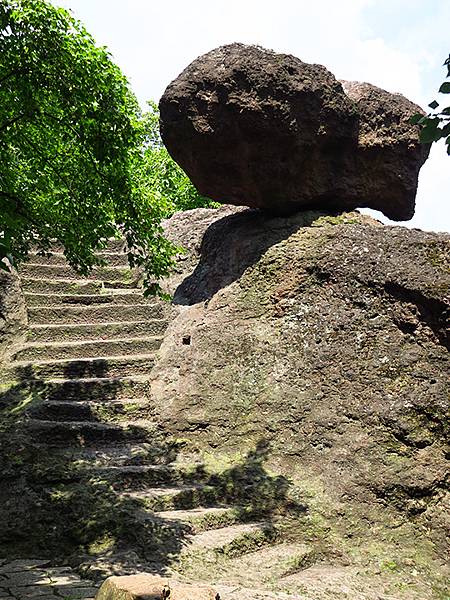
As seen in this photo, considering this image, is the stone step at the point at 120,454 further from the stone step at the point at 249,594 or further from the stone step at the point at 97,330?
the stone step at the point at 97,330

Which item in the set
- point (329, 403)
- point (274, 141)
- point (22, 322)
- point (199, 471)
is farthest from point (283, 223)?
point (22, 322)

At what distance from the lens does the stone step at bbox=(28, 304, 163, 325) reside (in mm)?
10758

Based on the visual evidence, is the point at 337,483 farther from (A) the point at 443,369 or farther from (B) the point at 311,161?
(B) the point at 311,161

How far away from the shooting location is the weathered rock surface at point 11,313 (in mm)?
9688

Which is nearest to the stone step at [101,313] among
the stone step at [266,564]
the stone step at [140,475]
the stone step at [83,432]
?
the stone step at [83,432]

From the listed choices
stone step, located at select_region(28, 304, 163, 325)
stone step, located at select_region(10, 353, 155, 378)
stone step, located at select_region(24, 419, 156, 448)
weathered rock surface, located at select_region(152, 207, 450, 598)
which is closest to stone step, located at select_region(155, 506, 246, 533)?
weathered rock surface, located at select_region(152, 207, 450, 598)

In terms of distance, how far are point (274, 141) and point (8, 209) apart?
4.01 m

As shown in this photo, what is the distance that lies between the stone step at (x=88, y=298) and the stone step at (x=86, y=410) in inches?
128

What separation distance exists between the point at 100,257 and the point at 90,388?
5.21m

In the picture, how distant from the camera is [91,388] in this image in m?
8.65

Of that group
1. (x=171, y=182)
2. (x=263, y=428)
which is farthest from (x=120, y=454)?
(x=171, y=182)

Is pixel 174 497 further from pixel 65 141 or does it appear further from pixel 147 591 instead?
pixel 65 141

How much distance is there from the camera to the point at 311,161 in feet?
30.1

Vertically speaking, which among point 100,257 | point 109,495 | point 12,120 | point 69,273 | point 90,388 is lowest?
point 109,495
